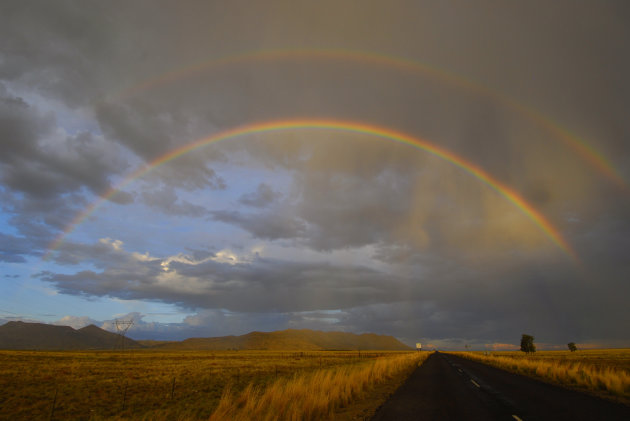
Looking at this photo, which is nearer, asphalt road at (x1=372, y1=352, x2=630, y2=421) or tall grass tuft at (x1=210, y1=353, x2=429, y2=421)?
tall grass tuft at (x1=210, y1=353, x2=429, y2=421)

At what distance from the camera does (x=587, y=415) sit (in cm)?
1132

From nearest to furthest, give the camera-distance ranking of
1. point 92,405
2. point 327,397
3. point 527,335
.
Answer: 1. point 327,397
2. point 92,405
3. point 527,335

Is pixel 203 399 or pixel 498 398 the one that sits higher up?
pixel 498 398

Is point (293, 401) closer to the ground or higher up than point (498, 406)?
higher up

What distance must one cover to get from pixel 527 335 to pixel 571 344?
3374cm

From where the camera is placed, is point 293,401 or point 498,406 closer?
point 293,401

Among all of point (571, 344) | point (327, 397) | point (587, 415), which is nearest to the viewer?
point (587, 415)

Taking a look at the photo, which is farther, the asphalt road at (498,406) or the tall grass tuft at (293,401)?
the asphalt road at (498,406)

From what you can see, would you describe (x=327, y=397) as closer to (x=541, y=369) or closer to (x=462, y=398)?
(x=462, y=398)

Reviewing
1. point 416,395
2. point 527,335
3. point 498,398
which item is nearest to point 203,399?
point 416,395

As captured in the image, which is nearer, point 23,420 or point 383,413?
point 383,413

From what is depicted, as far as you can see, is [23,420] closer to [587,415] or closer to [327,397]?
[327,397]

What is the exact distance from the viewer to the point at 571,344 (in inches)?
5871

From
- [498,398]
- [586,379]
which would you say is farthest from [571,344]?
[498,398]
